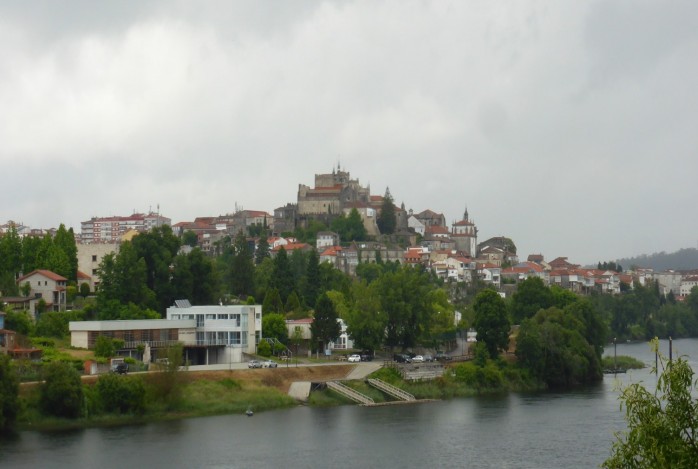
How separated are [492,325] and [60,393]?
31680 millimetres

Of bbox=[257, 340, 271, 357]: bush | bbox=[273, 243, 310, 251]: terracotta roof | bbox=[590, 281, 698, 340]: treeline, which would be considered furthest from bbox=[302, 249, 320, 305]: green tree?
bbox=[590, 281, 698, 340]: treeline

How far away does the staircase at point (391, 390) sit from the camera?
61.1m

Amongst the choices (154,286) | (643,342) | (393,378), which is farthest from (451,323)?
(643,342)

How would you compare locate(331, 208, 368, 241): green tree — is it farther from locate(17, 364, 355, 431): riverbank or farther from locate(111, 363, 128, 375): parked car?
locate(111, 363, 128, 375): parked car

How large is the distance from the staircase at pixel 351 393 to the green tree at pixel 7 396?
1887cm

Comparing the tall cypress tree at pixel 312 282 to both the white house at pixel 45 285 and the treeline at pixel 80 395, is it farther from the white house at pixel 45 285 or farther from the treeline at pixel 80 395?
the treeline at pixel 80 395

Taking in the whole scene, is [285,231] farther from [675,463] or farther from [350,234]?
[675,463]

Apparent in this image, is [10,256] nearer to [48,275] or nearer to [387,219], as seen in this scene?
[48,275]

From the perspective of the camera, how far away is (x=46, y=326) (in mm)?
61969

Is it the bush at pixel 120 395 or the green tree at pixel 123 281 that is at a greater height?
the green tree at pixel 123 281

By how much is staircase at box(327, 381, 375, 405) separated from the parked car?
1141 cm

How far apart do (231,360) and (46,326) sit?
10730 millimetres

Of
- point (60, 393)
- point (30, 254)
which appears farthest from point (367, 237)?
point (60, 393)

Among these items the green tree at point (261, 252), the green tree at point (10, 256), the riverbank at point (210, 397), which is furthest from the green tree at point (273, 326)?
the green tree at point (261, 252)
